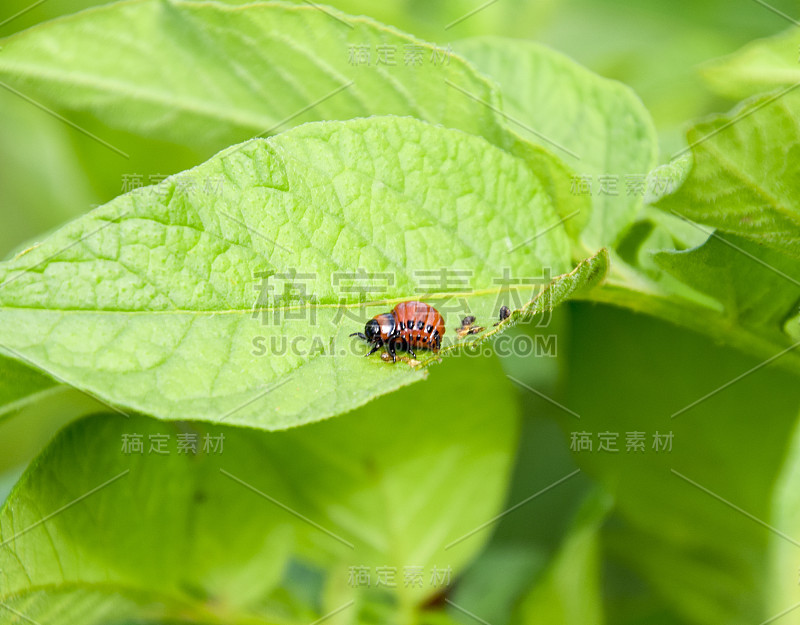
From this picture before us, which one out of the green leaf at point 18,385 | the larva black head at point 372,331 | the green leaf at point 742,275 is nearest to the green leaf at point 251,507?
the green leaf at point 18,385

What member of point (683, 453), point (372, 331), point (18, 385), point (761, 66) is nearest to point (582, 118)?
point (761, 66)

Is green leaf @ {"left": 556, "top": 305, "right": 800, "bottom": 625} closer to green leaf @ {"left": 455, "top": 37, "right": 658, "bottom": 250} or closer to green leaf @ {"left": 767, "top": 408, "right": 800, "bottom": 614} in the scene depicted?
green leaf @ {"left": 767, "top": 408, "right": 800, "bottom": 614}

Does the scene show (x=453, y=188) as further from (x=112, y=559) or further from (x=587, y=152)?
(x=112, y=559)

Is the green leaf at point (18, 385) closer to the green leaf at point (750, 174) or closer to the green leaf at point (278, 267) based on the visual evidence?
the green leaf at point (278, 267)

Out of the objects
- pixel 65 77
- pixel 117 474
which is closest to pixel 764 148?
pixel 117 474

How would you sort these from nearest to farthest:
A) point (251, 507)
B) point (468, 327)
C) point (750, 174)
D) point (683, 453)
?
point (750, 174) < point (468, 327) < point (251, 507) < point (683, 453)

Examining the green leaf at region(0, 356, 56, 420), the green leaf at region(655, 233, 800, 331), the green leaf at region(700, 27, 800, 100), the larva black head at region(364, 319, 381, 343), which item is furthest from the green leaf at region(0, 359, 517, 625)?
the green leaf at region(700, 27, 800, 100)

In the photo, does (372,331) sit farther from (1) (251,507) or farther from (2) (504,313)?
(1) (251,507)
